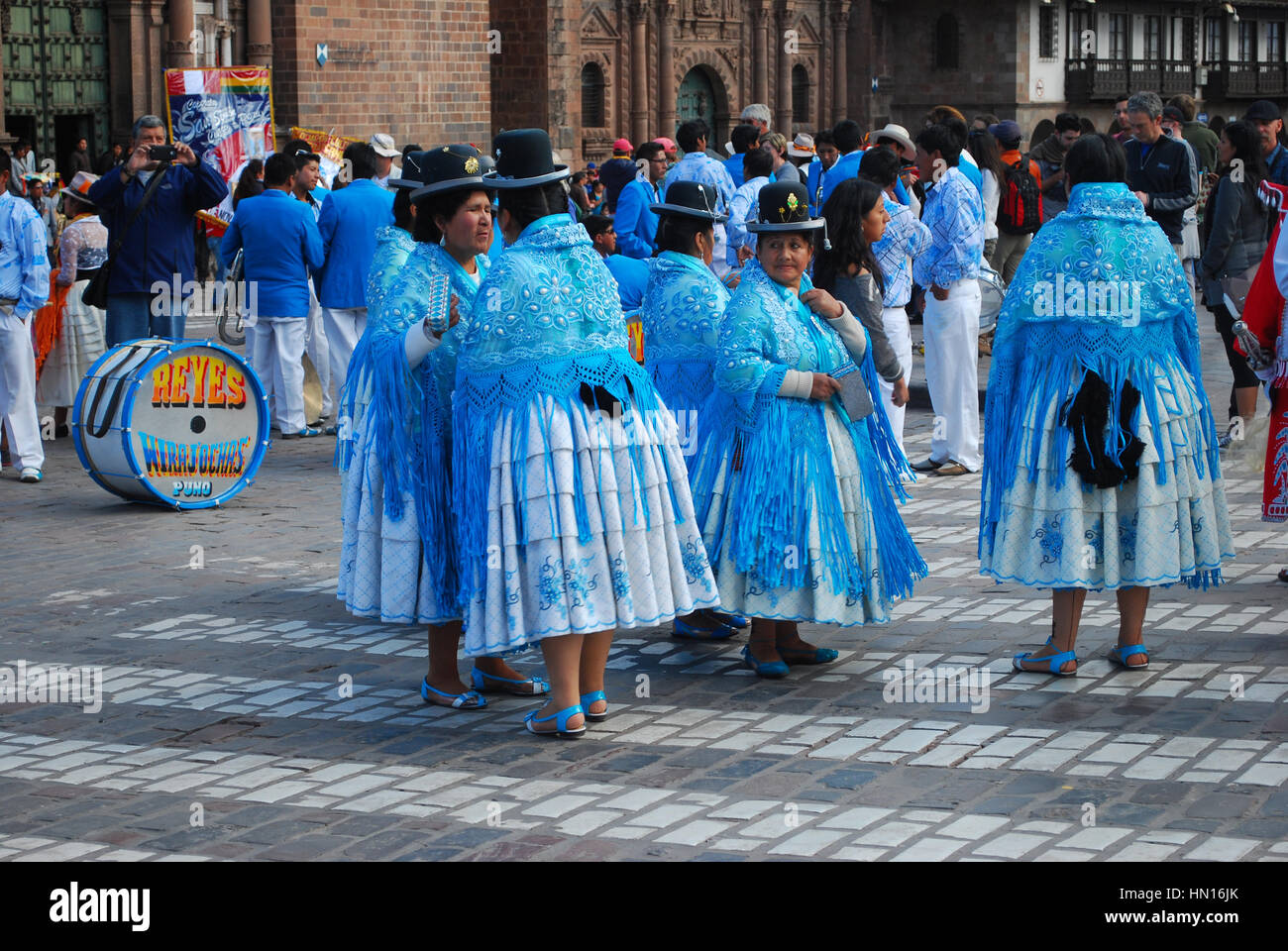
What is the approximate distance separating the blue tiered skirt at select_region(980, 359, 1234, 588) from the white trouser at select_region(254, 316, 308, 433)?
721 centimetres

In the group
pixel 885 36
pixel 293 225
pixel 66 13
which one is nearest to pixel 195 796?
pixel 293 225

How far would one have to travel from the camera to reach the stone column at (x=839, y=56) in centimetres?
5103

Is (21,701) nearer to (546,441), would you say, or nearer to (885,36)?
(546,441)

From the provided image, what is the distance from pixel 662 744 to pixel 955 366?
5.54 m

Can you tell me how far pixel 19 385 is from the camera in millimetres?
10844

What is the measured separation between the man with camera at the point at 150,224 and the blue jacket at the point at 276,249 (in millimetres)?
300

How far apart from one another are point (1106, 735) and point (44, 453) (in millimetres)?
8598

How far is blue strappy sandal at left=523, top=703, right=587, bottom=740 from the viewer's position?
18.5 ft

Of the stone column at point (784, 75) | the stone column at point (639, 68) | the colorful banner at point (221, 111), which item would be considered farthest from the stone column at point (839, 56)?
the colorful banner at point (221, 111)

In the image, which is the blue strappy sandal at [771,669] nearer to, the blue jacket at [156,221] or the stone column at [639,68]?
the blue jacket at [156,221]

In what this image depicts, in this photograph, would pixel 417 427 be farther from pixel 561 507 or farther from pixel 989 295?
pixel 989 295

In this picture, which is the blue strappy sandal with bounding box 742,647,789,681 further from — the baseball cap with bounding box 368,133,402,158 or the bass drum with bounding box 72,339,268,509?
the baseball cap with bounding box 368,133,402,158

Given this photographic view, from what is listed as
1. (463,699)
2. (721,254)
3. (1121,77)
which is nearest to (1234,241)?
(721,254)

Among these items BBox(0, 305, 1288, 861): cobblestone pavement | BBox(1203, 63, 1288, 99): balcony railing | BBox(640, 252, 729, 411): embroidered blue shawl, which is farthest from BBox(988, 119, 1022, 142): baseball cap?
BBox(1203, 63, 1288, 99): balcony railing
